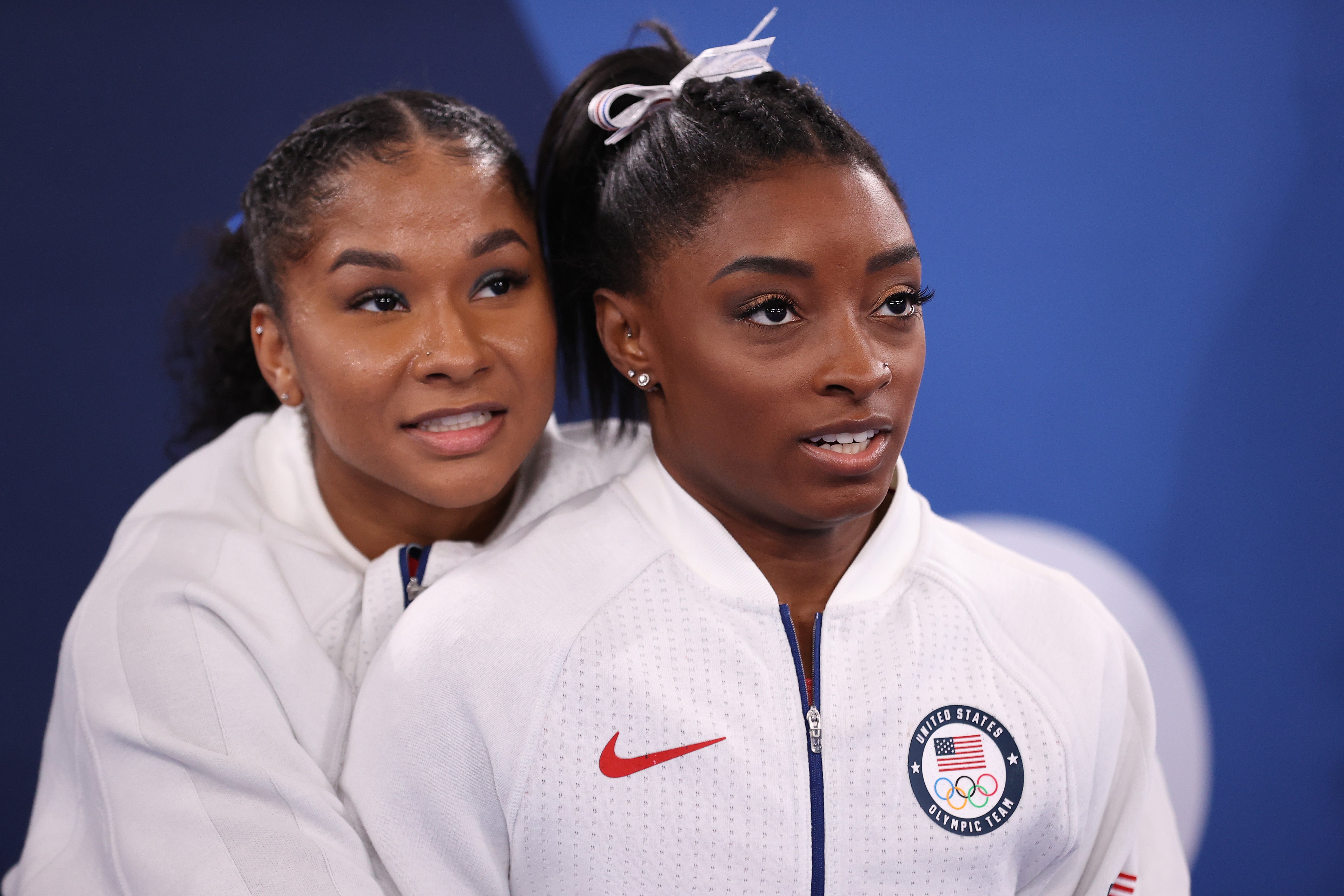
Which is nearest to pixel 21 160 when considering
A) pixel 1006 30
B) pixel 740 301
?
pixel 740 301

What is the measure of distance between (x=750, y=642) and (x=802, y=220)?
39cm

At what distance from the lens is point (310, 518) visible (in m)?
1.29

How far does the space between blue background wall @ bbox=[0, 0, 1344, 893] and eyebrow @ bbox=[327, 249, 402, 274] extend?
674mm

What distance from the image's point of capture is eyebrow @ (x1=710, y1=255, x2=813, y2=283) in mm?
990

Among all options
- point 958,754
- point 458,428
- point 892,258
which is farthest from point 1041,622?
point 458,428

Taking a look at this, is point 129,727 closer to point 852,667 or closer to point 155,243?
point 852,667

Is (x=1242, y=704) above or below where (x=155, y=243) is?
below

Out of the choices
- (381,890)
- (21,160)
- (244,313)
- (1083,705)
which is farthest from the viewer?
(21,160)

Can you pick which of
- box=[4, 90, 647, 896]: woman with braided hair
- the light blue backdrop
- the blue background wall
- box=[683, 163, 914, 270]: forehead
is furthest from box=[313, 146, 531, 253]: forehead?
the light blue backdrop

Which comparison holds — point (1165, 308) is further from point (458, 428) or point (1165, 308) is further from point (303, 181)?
point (303, 181)

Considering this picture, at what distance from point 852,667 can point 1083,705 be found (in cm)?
24

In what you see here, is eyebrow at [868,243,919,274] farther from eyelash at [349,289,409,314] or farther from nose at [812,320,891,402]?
eyelash at [349,289,409,314]

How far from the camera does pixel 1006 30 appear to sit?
184 centimetres

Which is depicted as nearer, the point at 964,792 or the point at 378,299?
the point at 964,792
